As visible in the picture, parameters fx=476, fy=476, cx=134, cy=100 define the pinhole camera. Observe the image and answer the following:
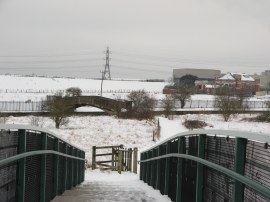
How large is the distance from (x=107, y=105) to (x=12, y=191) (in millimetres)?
47657

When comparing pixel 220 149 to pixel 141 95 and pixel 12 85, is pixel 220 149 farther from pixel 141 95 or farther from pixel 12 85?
pixel 12 85

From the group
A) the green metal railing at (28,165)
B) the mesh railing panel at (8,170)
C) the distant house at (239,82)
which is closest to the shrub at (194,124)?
the green metal railing at (28,165)

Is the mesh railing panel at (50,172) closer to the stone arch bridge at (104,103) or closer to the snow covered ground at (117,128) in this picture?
the snow covered ground at (117,128)

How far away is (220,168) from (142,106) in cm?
4730

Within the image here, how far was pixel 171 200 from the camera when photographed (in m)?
7.36

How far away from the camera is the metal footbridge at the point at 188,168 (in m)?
3.36

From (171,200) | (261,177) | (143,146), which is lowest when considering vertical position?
(143,146)

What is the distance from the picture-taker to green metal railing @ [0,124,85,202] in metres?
4.38

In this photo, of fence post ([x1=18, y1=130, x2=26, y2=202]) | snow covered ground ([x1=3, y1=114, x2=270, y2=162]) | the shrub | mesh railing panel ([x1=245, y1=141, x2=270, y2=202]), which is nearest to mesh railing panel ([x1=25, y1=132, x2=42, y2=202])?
fence post ([x1=18, y1=130, x2=26, y2=202])

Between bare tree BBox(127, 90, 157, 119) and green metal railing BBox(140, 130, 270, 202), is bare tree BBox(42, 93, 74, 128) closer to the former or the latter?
bare tree BBox(127, 90, 157, 119)

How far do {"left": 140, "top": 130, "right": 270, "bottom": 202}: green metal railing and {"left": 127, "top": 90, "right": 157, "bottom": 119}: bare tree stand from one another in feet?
130

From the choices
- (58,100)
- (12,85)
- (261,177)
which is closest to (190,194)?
(261,177)

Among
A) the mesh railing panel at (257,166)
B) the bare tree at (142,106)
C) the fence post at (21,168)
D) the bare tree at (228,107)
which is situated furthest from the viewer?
the bare tree at (228,107)

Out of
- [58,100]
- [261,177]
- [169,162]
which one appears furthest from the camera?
[58,100]
